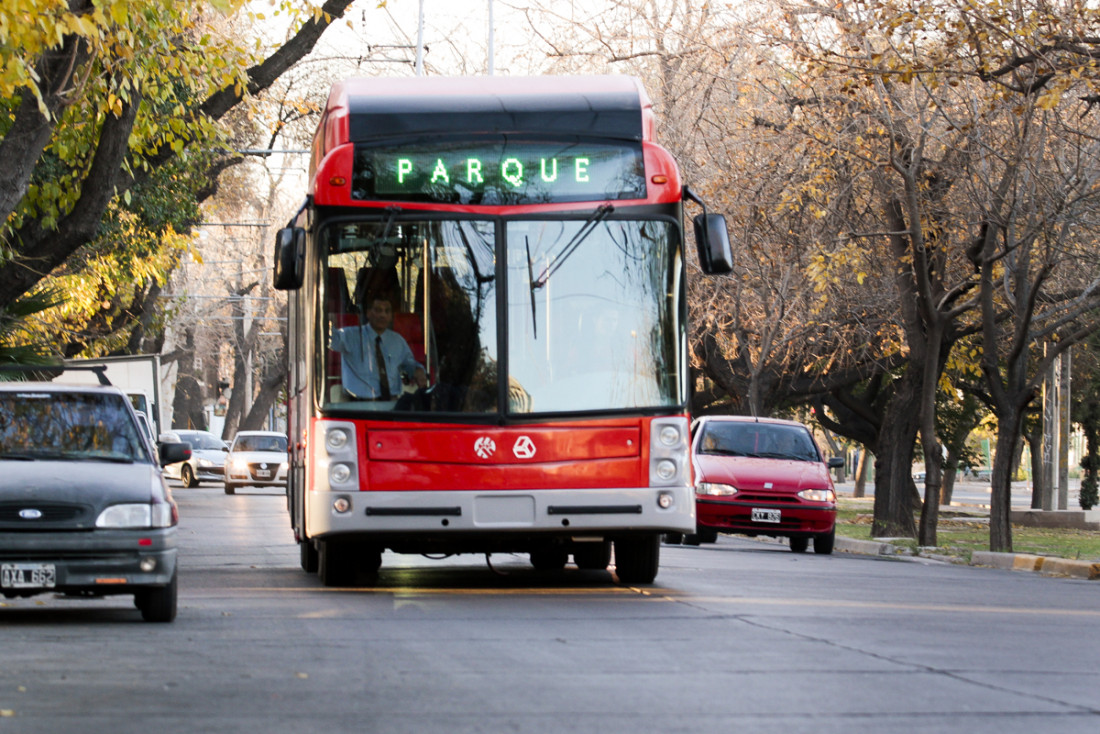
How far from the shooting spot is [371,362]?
448 inches

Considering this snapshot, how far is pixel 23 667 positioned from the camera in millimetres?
7672

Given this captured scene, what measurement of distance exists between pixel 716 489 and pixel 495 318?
8.62m

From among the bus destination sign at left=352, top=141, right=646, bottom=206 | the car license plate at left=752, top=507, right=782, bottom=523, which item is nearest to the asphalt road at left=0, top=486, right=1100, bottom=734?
the bus destination sign at left=352, top=141, right=646, bottom=206

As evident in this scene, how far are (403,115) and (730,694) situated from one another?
604 cm

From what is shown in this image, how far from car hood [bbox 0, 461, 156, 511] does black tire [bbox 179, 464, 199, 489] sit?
3628cm

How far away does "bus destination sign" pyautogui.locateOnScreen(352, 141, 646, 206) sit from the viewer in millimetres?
11633

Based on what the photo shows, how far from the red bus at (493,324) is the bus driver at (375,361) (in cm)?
1

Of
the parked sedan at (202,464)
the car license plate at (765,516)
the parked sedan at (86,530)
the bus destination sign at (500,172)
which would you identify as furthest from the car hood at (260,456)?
the parked sedan at (86,530)

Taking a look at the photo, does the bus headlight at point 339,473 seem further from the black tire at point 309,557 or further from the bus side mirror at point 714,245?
the bus side mirror at point 714,245

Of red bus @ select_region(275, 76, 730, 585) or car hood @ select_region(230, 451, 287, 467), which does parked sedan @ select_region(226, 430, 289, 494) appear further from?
red bus @ select_region(275, 76, 730, 585)

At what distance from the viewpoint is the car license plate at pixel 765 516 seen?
19.4m

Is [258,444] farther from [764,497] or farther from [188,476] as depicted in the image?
[764,497]

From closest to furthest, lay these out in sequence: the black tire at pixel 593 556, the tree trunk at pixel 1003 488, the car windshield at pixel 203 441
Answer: the black tire at pixel 593 556
the tree trunk at pixel 1003 488
the car windshield at pixel 203 441

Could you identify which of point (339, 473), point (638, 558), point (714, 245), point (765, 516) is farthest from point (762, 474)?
point (339, 473)
